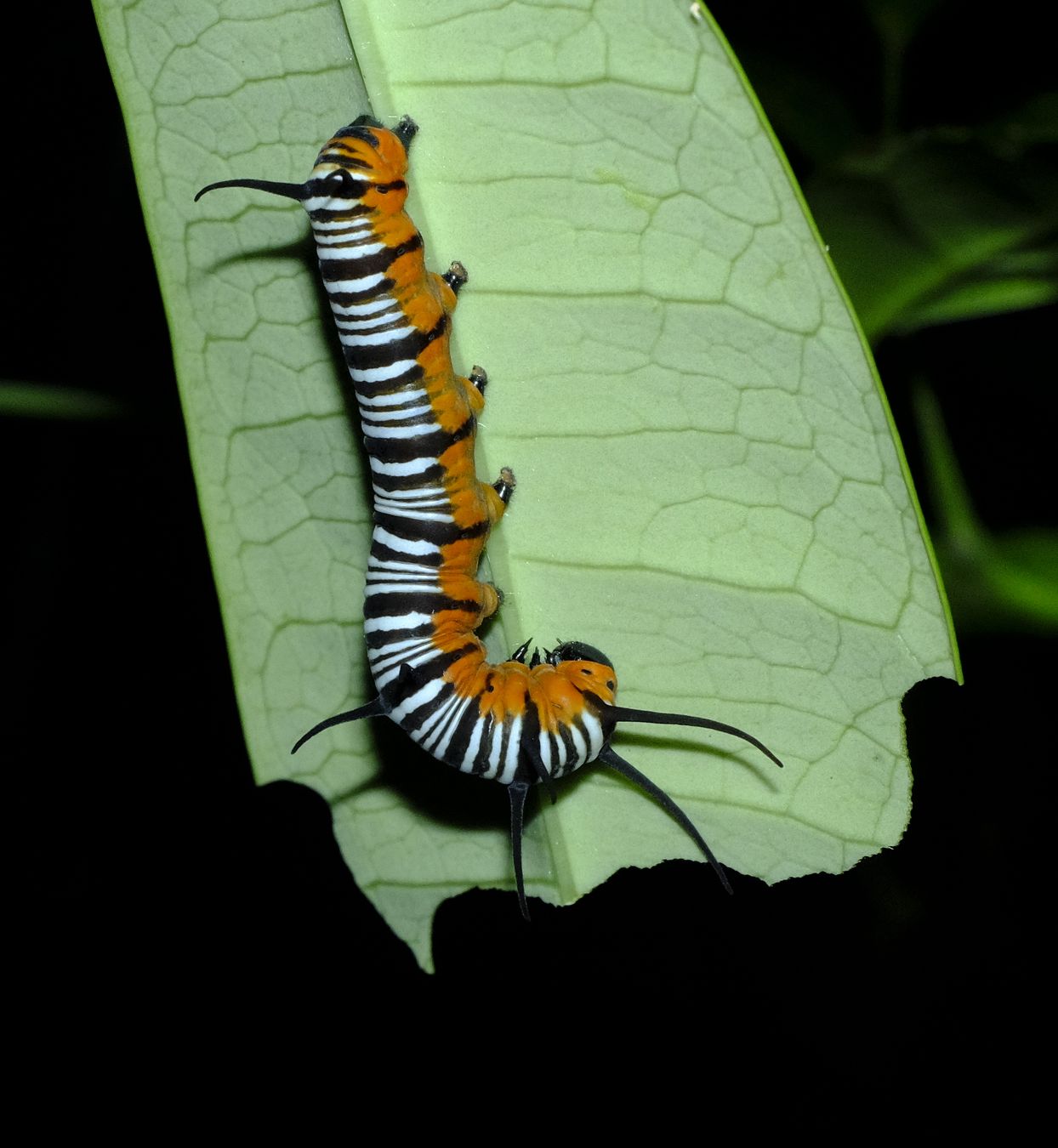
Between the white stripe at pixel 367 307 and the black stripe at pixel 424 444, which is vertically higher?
the white stripe at pixel 367 307

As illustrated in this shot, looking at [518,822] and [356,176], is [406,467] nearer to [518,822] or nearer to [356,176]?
[356,176]

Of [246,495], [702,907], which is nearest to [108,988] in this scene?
[702,907]

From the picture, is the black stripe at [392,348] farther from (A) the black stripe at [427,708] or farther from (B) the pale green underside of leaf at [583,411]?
(A) the black stripe at [427,708]

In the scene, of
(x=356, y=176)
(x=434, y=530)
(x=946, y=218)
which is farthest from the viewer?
(x=946, y=218)

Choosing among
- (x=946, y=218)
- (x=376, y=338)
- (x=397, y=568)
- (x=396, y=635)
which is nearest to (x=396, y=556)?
(x=397, y=568)

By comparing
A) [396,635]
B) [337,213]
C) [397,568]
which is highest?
[337,213]

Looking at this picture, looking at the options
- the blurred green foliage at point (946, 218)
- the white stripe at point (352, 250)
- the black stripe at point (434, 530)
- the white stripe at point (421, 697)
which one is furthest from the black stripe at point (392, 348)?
the blurred green foliage at point (946, 218)
